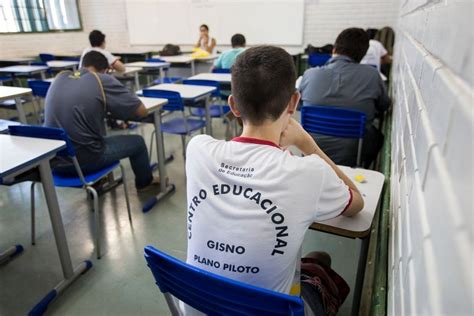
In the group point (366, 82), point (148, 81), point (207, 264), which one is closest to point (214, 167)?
point (207, 264)

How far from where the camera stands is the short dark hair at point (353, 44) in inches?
88.4

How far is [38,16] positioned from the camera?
6.73m

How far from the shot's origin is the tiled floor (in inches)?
71.1

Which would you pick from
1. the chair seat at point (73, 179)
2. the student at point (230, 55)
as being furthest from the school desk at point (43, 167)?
the student at point (230, 55)

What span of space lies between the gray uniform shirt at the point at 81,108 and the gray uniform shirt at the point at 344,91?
138 cm

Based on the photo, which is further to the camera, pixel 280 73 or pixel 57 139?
pixel 57 139

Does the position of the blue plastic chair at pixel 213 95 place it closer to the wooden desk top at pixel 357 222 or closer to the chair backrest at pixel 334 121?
the chair backrest at pixel 334 121

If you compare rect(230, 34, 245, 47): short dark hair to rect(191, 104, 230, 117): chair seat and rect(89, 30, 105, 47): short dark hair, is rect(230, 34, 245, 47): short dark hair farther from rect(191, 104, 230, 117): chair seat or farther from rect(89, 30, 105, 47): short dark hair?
rect(89, 30, 105, 47): short dark hair

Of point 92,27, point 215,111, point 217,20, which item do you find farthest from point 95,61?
point 92,27

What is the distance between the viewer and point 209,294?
2.68ft

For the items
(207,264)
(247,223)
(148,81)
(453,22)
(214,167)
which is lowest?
(148,81)

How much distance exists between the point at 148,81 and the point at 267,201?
21.3 ft

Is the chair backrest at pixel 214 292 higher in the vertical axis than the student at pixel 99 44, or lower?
lower

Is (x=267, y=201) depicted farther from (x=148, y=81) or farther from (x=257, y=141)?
(x=148, y=81)
